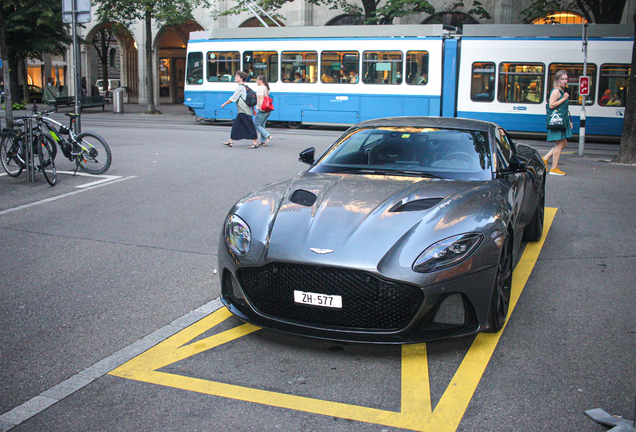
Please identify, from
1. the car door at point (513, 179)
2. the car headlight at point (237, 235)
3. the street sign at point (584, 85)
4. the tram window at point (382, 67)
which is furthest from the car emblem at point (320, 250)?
the tram window at point (382, 67)

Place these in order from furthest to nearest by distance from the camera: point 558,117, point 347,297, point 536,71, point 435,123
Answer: point 536,71, point 558,117, point 435,123, point 347,297

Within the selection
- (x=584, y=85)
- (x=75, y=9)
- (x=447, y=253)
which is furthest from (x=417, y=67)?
(x=447, y=253)

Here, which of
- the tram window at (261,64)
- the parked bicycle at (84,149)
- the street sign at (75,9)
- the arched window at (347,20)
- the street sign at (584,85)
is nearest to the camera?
the parked bicycle at (84,149)

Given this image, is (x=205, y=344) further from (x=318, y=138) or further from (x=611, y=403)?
(x=318, y=138)

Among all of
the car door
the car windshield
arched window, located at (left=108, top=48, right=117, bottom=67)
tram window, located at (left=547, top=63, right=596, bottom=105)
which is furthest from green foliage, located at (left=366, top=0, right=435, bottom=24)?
arched window, located at (left=108, top=48, right=117, bottom=67)

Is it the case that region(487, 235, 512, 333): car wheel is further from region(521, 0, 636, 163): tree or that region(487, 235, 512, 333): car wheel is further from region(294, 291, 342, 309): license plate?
region(521, 0, 636, 163): tree

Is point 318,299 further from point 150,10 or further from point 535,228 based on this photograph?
point 150,10

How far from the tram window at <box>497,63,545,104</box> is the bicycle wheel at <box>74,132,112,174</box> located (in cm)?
1354

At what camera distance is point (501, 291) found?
13.5 feet

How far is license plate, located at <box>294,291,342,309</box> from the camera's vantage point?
362 cm

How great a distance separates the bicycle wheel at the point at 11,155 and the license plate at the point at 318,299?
8052 millimetres

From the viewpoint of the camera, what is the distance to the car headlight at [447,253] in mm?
3619

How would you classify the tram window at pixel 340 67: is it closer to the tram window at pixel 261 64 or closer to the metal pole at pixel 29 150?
Result: the tram window at pixel 261 64

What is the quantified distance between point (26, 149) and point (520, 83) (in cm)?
1500
